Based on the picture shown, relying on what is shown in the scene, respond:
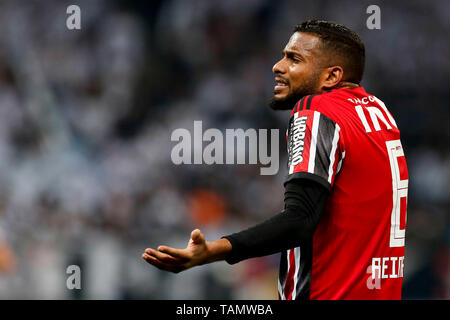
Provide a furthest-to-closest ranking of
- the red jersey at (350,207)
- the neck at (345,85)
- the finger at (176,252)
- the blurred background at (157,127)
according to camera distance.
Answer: the blurred background at (157,127) → the neck at (345,85) → the red jersey at (350,207) → the finger at (176,252)

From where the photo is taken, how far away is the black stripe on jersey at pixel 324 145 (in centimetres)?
183

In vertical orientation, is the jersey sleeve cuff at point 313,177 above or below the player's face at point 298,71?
below

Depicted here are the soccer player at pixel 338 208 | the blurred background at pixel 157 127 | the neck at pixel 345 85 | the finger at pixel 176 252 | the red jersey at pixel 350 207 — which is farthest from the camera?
the blurred background at pixel 157 127

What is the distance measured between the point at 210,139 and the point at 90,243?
1619 mm

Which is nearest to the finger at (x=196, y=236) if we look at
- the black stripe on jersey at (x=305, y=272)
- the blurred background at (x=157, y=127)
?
the black stripe on jersey at (x=305, y=272)

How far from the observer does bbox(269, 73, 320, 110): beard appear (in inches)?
88.3

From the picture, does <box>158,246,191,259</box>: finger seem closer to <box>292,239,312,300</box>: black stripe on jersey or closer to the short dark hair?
<box>292,239,312,300</box>: black stripe on jersey

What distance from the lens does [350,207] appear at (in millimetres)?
1938

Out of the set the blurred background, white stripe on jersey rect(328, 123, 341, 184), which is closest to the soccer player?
white stripe on jersey rect(328, 123, 341, 184)

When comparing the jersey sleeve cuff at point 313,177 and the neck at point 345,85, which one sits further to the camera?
the neck at point 345,85

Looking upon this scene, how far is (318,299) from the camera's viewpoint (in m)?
1.98

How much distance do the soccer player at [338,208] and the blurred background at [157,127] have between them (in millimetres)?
3719

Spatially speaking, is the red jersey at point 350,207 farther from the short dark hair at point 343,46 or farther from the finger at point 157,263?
the finger at point 157,263

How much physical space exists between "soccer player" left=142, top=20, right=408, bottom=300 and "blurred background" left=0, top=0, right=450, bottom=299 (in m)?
3.72
